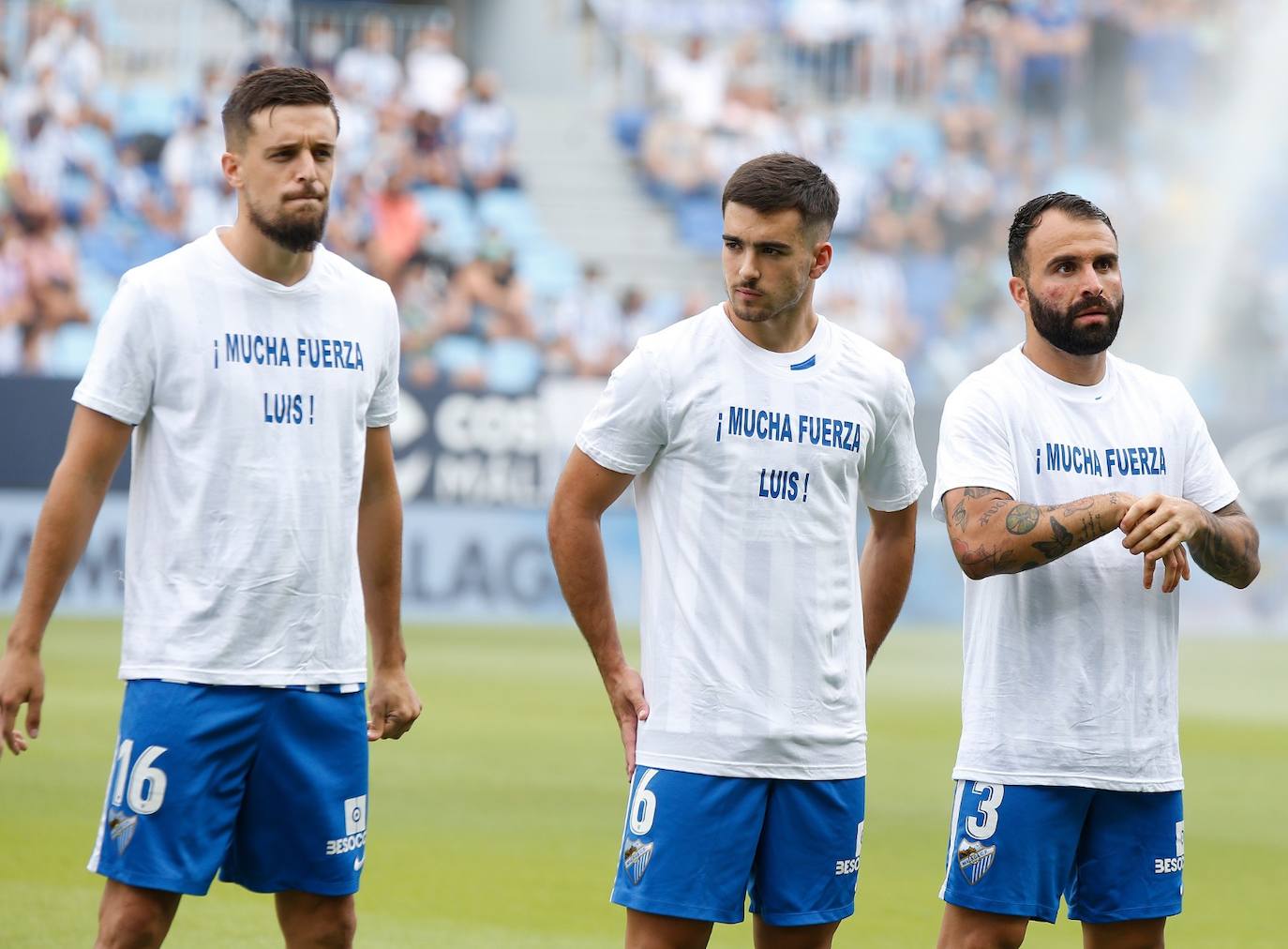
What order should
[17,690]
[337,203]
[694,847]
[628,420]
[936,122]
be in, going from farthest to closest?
[936,122], [337,203], [628,420], [694,847], [17,690]

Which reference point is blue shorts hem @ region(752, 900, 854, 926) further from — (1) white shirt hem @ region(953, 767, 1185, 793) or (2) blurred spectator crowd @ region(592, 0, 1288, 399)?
(2) blurred spectator crowd @ region(592, 0, 1288, 399)

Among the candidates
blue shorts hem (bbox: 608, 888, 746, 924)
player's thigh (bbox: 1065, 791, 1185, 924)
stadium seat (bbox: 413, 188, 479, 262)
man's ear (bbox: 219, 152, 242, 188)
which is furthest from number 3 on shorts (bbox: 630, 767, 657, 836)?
stadium seat (bbox: 413, 188, 479, 262)

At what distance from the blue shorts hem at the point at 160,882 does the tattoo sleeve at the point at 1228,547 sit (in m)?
2.24

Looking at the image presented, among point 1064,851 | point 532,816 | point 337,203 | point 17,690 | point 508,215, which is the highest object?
point 508,215

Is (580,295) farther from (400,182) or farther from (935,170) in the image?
(935,170)

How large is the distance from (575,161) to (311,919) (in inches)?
862

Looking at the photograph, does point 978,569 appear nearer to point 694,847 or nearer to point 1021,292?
point 1021,292

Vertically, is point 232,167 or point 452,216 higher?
point 452,216

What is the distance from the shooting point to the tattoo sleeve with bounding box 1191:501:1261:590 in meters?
4.10

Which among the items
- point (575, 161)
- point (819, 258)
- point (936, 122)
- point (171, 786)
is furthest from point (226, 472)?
point (936, 122)

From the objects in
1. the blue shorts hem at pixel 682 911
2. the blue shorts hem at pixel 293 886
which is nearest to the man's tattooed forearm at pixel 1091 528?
the blue shorts hem at pixel 682 911

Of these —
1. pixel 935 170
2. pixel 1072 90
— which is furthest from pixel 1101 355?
pixel 1072 90

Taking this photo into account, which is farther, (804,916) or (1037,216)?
(1037,216)

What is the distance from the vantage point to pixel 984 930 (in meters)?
4.14
